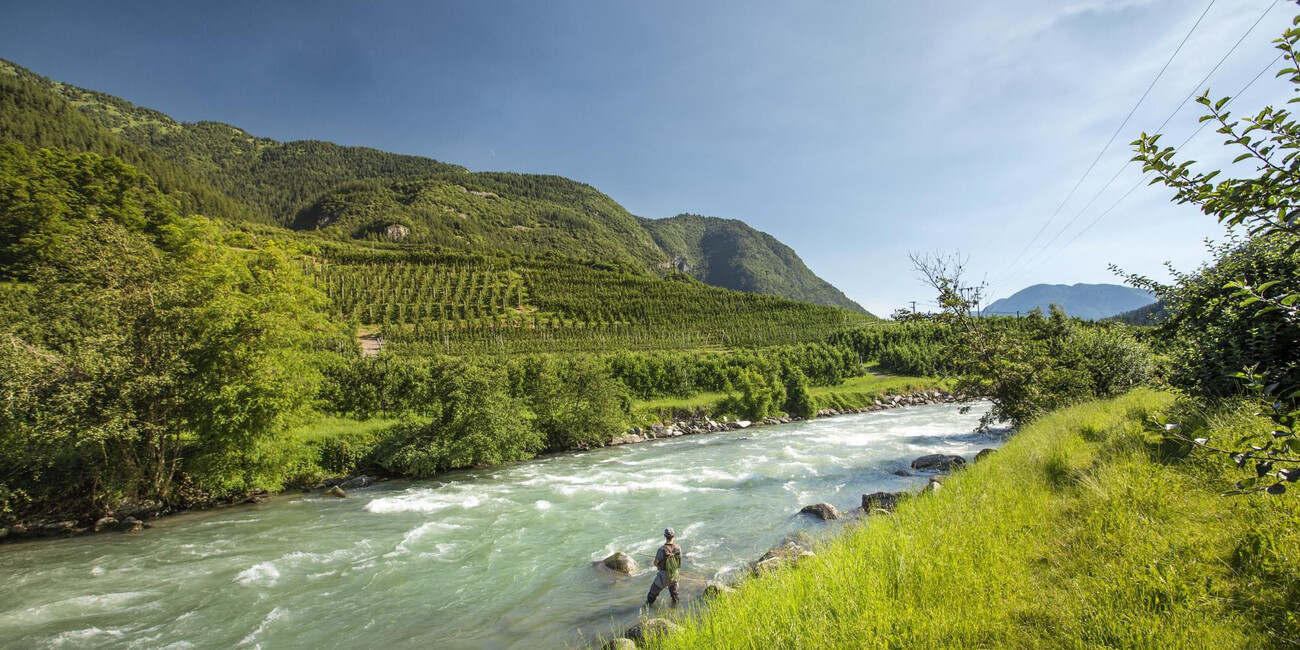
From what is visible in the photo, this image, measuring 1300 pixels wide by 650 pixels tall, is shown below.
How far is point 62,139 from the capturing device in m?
123

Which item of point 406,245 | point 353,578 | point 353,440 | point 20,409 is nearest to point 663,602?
point 353,578

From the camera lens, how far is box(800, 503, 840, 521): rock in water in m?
14.2

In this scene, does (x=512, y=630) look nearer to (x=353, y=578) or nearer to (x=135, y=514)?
(x=353, y=578)

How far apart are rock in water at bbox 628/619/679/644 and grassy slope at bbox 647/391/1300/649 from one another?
2.43ft

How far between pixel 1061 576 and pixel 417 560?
46.4ft

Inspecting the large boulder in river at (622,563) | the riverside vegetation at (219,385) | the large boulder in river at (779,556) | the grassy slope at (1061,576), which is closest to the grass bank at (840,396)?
the riverside vegetation at (219,385)

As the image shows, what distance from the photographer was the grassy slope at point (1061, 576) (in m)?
3.71

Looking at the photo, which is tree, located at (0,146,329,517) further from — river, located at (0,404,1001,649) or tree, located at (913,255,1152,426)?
tree, located at (913,255,1152,426)

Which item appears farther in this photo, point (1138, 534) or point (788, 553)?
point (788, 553)

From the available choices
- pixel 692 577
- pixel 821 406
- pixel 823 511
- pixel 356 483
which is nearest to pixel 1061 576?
pixel 692 577

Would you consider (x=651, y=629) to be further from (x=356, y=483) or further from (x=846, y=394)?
(x=846, y=394)

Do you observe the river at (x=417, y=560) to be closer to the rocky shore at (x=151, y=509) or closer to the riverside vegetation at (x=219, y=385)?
the rocky shore at (x=151, y=509)

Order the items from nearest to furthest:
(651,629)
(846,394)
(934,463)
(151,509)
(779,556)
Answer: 1. (651,629)
2. (779,556)
3. (151,509)
4. (934,463)
5. (846,394)

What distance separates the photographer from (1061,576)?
15.8 feet
